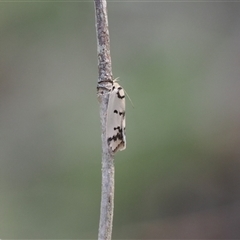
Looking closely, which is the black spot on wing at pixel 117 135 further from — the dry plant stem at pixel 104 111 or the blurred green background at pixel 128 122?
the blurred green background at pixel 128 122

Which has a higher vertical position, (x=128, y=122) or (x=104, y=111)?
(x=128, y=122)

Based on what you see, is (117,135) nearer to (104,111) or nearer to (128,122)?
(104,111)

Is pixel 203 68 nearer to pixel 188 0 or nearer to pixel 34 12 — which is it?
pixel 188 0

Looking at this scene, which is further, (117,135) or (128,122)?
(128,122)

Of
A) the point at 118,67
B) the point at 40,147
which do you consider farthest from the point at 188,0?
the point at 40,147

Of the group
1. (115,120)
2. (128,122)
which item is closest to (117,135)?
(115,120)

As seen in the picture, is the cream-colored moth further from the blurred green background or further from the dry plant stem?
the blurred green background
